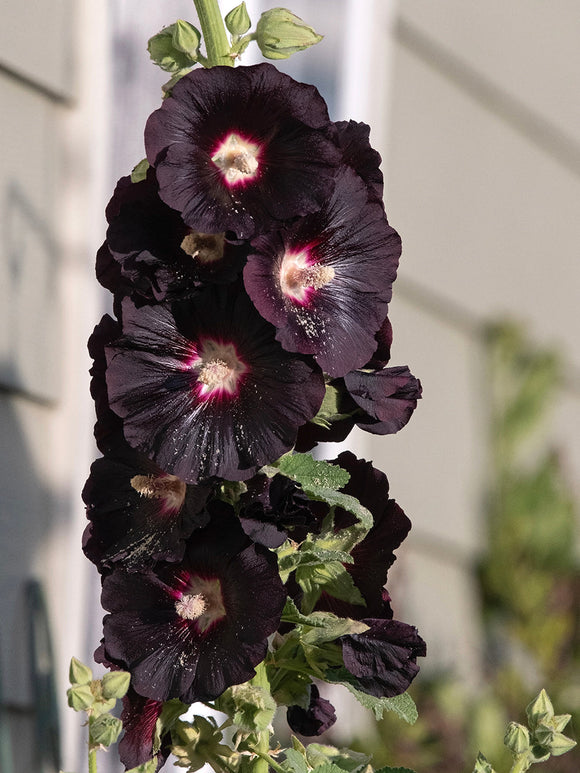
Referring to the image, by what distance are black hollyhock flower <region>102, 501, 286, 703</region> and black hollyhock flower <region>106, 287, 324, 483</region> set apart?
0.17 feet

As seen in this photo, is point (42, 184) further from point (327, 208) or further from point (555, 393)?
point (555, 393)

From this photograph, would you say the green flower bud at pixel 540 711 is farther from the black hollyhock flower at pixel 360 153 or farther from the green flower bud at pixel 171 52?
the green flower bud at pixel 171 52

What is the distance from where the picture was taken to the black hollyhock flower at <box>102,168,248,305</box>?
0.67 meters

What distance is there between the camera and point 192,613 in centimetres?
69

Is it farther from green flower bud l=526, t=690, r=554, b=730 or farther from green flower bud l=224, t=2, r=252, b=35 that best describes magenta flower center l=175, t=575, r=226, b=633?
green flower bud l=224, t=2, r=252, b=35

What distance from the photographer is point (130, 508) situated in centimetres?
72

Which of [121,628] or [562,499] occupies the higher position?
[121,628]

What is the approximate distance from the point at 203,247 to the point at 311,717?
353mm

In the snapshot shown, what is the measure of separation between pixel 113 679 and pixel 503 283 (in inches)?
76.8

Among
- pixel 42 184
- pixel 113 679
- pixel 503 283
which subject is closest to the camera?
pixel 113 679

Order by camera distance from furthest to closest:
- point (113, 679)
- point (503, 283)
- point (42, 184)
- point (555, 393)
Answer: point (555, 393)
point (503, 283)
point (42, 184)
point (113, 679)

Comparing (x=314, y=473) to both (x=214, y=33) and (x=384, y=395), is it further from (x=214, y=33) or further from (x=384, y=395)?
(x=214, y=33)

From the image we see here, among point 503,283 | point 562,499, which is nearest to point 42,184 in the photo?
point 503,283

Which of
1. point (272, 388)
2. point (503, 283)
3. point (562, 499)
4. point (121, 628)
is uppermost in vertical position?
point (272, 388)
